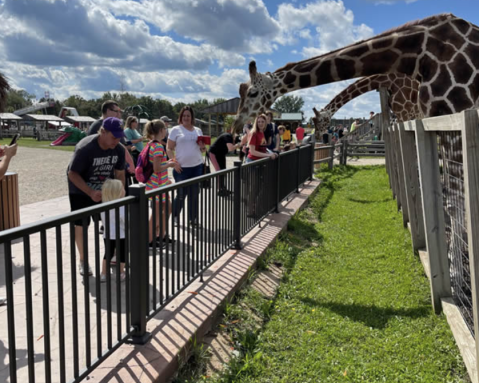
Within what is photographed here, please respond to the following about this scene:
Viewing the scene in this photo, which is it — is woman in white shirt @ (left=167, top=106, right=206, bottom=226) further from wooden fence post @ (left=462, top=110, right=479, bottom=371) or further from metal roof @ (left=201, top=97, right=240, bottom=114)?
metal roof @ (left=201, top=97, right=240, bottom=114)

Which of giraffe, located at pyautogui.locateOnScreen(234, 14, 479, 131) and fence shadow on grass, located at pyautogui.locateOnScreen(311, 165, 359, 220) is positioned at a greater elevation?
giraffe, located at pyautogui.locateOnScreen(234, 14, 479, 131)

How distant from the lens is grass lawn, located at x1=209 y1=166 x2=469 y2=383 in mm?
3039

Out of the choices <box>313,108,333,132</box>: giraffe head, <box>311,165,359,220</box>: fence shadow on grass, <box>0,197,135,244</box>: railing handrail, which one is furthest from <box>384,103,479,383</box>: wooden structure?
<box>313,108,333,132</box>: giraffe head

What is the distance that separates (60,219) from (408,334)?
2.82m

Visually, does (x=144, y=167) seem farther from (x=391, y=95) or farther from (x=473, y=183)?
(x=391, y=95)

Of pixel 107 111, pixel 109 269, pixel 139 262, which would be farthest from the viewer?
pixel 107 111

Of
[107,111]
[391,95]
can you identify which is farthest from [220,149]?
[391,95]

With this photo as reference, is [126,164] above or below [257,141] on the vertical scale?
below

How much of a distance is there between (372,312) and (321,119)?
12175 mm

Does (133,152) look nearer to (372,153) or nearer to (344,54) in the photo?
(344,54)

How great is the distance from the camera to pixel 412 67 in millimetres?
6191

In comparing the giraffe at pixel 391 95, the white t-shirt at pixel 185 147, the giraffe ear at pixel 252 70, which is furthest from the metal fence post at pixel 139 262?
the giraffe ear at pixel 252 70

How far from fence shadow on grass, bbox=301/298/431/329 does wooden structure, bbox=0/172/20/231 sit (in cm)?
421

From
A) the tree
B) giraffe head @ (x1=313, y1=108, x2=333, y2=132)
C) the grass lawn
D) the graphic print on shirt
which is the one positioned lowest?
the grass lawn
